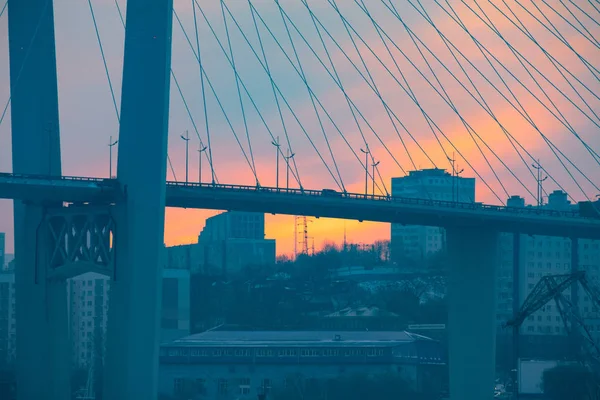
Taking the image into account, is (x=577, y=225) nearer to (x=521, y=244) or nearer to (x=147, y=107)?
(x=147, y=107)

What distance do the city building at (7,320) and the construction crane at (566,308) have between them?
19877 mm

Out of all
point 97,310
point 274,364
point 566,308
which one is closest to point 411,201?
point 566,308

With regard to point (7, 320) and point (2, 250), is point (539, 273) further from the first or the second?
point (2, 250)

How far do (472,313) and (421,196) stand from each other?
2412 inches

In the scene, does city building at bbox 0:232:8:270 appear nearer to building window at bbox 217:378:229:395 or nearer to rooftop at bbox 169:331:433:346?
rooftop at bbox 169:331:433:346

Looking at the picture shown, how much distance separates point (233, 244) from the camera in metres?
112

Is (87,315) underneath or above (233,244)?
underneath

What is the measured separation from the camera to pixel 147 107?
41.5 meters

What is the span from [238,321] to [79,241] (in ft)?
129

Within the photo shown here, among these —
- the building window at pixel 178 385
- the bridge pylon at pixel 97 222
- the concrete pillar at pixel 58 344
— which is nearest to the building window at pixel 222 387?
the building window at pixel 178 385

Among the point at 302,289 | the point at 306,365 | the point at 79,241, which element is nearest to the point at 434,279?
the point at 302,289

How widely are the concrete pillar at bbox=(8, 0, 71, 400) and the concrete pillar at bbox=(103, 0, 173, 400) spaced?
2554 mm

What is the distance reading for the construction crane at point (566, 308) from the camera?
144 feet

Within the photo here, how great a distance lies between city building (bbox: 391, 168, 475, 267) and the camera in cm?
11350
